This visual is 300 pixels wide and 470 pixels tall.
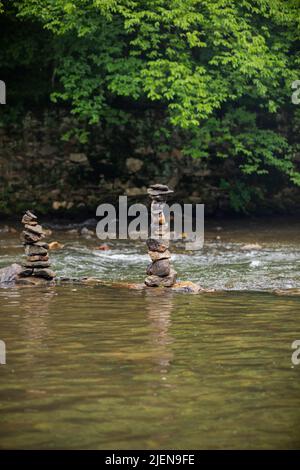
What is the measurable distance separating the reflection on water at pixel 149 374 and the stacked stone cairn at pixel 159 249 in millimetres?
1540

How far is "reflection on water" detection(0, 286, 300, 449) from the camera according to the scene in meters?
6.30

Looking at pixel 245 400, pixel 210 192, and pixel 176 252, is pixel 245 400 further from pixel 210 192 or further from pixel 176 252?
pixel 210 192

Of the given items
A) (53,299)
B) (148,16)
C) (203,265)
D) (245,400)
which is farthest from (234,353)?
(148,16)

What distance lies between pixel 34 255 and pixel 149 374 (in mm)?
6915

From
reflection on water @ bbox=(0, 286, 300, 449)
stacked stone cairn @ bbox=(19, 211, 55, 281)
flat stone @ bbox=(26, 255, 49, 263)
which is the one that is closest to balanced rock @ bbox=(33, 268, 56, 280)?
stacked stone cairn @ bbox=(19, 211, 55, 281)

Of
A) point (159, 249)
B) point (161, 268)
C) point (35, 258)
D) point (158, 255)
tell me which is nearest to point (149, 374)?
point (161, 268)

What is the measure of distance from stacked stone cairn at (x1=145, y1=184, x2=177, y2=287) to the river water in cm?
49

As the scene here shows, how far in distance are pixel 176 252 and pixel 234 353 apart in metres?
10.7

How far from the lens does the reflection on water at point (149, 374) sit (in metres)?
6.30

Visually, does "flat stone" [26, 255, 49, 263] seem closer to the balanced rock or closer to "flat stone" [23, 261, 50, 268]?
"flat stone" [23, 261, 50, 268]

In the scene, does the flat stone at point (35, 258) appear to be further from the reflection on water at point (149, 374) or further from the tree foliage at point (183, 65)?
the tree foliage at point (183, 65)

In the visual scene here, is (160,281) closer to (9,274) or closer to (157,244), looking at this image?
(157,244)

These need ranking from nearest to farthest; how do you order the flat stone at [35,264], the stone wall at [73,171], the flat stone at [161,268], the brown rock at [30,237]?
1. the flat stone at [161,268]
2. the flat stone at [35,264]
3. the brown rock at [30,237]
4. the stone wall at [73,171]

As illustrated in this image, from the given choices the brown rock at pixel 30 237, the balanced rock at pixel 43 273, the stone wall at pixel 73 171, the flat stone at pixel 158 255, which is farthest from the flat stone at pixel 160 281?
the stone wall at pixel 73 171
